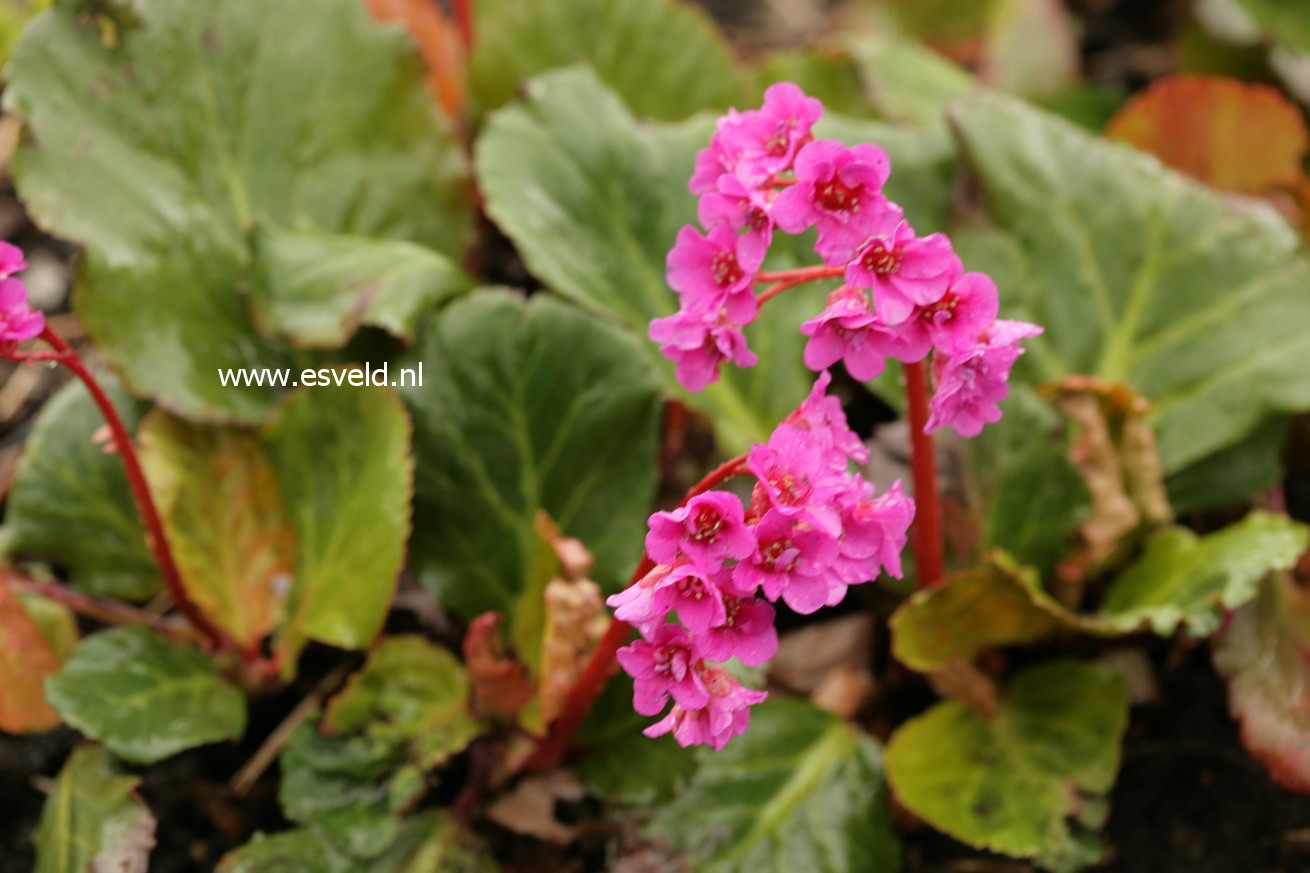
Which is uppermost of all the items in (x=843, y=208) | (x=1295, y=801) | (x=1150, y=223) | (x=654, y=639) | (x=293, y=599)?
(x=843, y=208)

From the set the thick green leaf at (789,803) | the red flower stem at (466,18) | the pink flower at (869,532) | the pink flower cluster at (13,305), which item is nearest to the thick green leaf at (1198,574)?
the thick green leaf at (789,803)

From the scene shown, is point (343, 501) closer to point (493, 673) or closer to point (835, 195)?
point (493, 673)

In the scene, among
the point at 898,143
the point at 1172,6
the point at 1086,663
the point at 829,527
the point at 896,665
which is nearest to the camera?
the point at 829,527

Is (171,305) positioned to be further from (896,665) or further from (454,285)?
(896,665)

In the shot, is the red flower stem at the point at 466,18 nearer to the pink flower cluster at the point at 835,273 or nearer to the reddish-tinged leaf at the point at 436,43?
the reddish-tinged leaf at the point at 436,43

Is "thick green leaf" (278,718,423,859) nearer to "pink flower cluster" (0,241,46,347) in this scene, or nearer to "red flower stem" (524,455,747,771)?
"red flower stem" (524,455,747,771)

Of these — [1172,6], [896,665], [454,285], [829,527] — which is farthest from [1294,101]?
[829,527]
